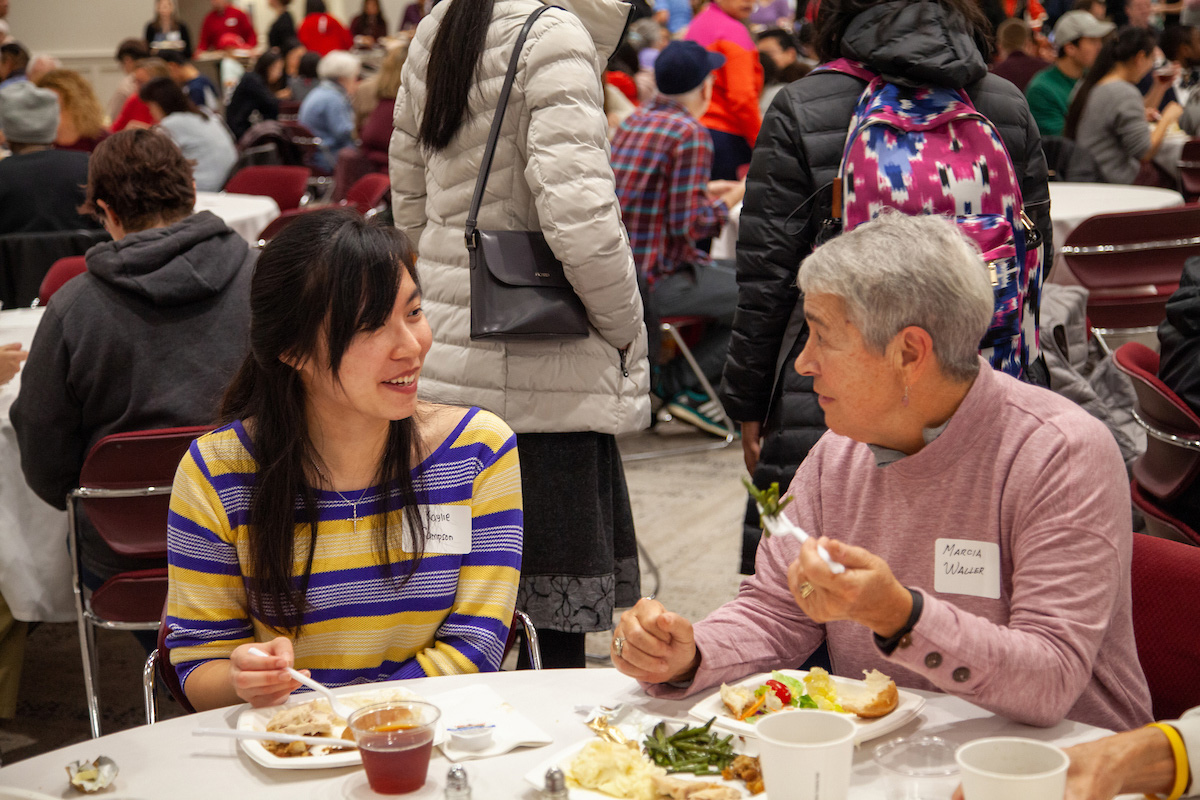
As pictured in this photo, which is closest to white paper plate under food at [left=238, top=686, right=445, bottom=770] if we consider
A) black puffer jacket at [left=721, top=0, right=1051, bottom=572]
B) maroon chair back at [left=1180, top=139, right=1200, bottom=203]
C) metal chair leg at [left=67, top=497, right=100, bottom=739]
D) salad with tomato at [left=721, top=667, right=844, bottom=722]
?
salad with tomato at [left=721, top=667, right=844, bottom=722]

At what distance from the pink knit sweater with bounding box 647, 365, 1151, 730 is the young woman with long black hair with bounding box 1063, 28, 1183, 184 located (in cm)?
573

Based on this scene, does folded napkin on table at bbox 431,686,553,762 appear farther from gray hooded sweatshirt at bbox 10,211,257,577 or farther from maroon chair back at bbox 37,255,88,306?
maroon chair back at bbox 37,255,88,306

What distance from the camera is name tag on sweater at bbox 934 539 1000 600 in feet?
5.02

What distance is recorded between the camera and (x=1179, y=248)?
4.92 m

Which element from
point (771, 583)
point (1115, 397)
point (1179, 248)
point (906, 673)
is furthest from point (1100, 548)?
point (1179, 248)

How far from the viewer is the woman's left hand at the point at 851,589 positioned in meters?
1.29

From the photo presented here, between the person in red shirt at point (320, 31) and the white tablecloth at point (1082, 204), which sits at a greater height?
the person in red shirt at point (320, 31)

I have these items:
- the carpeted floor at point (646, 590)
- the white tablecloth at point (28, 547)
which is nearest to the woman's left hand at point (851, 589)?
the carpeted floor at point (646, 590)

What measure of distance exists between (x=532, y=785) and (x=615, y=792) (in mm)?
90

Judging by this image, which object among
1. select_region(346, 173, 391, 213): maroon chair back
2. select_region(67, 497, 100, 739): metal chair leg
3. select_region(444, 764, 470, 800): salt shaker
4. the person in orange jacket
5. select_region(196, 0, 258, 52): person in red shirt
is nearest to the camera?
select_region(444, 764, 470, 800): salt shaker

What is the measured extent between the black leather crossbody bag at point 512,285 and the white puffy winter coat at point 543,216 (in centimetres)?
5

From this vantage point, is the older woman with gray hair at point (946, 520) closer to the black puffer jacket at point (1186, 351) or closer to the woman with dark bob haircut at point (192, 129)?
the black puffer jacket at point (1186, 351)

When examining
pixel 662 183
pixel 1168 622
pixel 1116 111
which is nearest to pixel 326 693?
pixel 1168 622

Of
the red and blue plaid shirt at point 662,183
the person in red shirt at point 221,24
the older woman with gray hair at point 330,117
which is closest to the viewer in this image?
the red and blue plaid shirt at point 662,183
